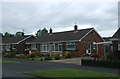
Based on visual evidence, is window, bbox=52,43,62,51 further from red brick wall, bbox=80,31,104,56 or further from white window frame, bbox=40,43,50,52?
red brick wall, bbox=80,31,104,56

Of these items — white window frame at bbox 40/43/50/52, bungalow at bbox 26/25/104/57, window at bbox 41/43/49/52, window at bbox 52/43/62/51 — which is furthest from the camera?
window at bbox 41/43/49/52

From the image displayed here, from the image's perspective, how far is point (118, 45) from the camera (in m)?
21.8

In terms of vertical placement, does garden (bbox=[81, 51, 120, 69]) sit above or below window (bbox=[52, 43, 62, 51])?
below

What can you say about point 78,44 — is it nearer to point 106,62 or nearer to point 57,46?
point 57,46

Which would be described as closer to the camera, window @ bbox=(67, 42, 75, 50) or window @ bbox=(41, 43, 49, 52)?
window @ bbox=(67, 42, 75, 50)

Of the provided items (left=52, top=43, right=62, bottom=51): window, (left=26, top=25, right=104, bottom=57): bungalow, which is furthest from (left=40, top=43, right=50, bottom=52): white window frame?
(left=52, top=43, right=62, bottom=51): window

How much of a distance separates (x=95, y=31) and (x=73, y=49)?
238 inches

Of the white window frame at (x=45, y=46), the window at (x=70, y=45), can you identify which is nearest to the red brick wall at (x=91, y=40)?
the window at (x=70, y=45)

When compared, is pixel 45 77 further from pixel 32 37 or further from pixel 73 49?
pixel 32 37

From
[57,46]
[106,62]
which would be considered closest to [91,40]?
[57,46]

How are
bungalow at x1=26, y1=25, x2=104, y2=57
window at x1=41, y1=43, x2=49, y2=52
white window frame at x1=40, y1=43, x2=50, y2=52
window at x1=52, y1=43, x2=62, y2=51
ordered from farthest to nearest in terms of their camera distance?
window at x1=41, y1=43, x2=49, y2=52, white window frame at x1=40, y1=43, x2=50, y2=52, window at x1=52, y1=43, x2=62, y2=51, bungalow at x1=26, y1=25, x2=104, y2=57

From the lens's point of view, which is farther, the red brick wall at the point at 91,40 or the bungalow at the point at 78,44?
the red brick wall at the point at 91,40

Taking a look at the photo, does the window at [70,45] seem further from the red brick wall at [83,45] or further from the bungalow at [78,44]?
the red brick wall at [83,45]

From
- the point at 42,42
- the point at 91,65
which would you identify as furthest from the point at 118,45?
the point at 42,42
